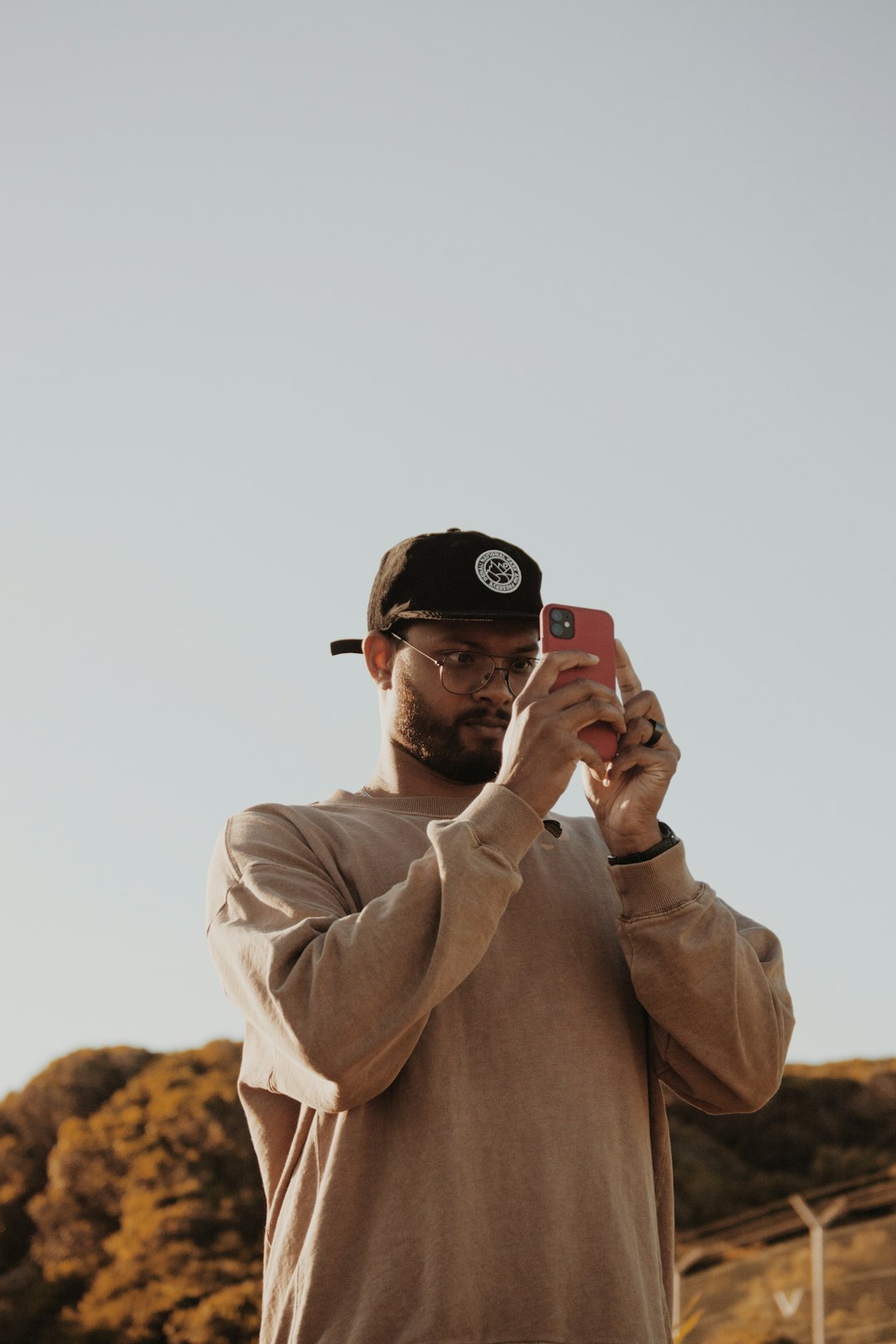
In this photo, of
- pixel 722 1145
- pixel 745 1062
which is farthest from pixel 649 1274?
pixel 722 1145

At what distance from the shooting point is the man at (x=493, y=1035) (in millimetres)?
1978

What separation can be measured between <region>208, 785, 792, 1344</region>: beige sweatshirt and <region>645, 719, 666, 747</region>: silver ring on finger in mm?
189

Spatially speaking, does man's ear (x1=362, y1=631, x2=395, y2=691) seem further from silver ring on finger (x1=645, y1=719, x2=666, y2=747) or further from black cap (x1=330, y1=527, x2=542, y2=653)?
silver ring on finger (x1=645, y1=719, x2=666, y2=747)

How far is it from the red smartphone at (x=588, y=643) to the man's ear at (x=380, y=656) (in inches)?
26.5

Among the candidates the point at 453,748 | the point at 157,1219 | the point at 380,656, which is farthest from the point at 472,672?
the point at 157,1219

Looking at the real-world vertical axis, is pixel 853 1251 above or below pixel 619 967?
below

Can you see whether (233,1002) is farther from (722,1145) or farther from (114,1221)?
(722,1145)

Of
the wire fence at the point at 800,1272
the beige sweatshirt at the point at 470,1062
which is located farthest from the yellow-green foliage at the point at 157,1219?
the beige sweatshirt at the point at 470,1062

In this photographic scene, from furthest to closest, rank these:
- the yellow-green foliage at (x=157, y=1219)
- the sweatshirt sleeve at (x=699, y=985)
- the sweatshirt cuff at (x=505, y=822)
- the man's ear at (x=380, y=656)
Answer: the yellow-green foliage at (x=157, y=1219) → the man's ear at (x=380, y=656) → the sweatshirt sleeve at (x=699, y=985) → the sweatshirt cuff at (x=505, y=822)

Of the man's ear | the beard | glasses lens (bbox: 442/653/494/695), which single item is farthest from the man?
the man's ear

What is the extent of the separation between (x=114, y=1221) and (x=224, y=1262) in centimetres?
76

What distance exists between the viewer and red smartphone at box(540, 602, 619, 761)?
2248 mm

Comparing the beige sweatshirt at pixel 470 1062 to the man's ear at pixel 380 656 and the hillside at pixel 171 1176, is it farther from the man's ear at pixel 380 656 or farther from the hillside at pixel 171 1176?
the hillside at pixel 171 1176

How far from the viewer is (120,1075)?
8594mm
